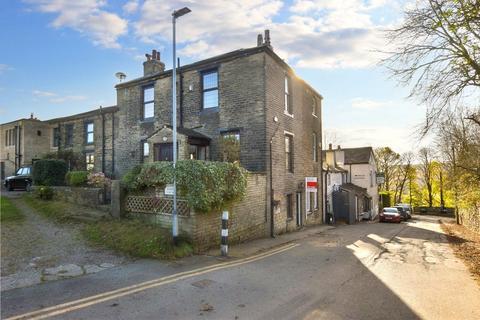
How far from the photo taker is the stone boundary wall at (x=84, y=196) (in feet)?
45.7

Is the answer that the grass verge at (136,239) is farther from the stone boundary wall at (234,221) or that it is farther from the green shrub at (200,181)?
the green shrub at (200,181)

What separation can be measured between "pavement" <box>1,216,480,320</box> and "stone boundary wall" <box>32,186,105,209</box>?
675 cm

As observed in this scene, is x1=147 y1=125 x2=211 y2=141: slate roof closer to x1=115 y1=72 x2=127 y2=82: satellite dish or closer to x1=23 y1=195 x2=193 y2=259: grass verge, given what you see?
x1=23 y1=195 x2=193 y2=259: grass verge

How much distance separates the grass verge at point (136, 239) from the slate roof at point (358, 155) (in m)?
35.7

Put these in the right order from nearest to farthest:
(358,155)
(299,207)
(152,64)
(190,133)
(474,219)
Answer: (190,133) < (299,207) < (152,64) < (474,219) < (358,155)

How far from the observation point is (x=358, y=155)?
41.7 meters

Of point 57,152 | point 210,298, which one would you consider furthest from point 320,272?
point 57,152

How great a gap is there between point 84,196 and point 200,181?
7625mm

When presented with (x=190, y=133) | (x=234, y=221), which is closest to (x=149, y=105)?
(x=190, y=133)

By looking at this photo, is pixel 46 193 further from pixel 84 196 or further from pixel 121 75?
pixel 121 75

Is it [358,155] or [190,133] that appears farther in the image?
[358,155]

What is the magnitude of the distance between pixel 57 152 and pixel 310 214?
20944 mm

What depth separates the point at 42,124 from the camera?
2759cm

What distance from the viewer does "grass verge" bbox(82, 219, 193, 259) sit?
29.8 ft
